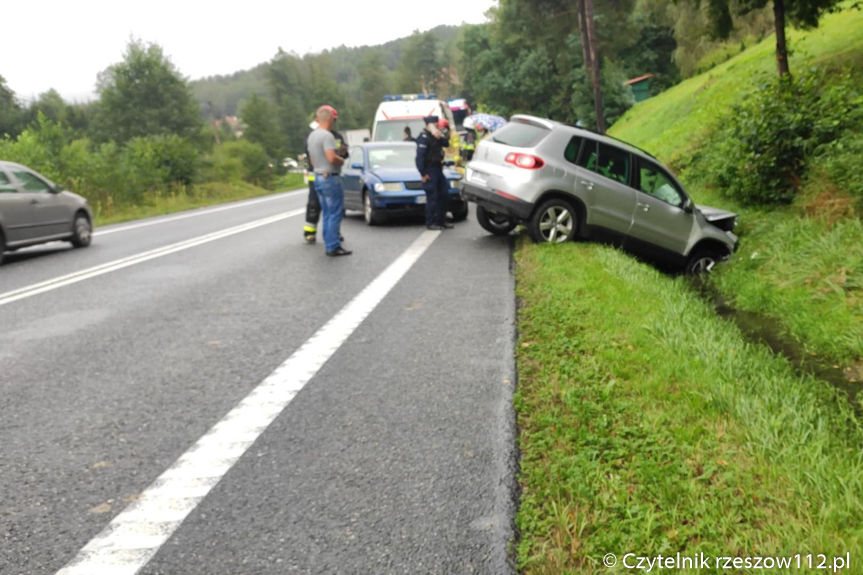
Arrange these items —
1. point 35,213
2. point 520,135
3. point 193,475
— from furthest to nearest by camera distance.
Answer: point 35,213 < point 520,135 < point 193,475

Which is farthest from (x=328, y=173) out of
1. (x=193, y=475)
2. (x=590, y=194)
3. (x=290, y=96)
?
(x=290, y=96)

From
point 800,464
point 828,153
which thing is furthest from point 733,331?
point 828,153

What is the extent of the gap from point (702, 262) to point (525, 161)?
289 cm

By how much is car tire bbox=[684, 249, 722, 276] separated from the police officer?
4.20 m

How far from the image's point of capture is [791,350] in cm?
627

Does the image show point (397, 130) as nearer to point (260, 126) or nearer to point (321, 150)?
point (321, 150)

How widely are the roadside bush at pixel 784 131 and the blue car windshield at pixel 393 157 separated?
588 centimetres

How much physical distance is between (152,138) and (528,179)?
97.8 ft

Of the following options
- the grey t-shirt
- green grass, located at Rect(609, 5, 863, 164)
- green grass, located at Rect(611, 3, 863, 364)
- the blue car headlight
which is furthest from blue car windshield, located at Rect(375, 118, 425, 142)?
the grey t-shirt

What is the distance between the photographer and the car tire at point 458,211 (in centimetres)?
1392

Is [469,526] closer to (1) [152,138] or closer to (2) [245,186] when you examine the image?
(1) [152,138]

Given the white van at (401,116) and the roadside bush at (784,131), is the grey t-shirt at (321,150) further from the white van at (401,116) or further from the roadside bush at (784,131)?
the white van at (401,116)

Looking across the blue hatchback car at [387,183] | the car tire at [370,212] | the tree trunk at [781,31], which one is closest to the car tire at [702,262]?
the blue hatchback car at [387,183]

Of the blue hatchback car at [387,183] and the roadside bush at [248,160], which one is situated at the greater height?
the blue hatchback car at [387,183]
